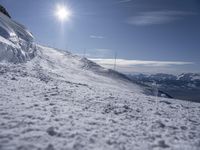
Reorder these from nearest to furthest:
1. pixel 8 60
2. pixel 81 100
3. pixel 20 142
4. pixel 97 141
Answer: pixel 20 142
pixel 97 141
pixel 81 100
pixel 8 60

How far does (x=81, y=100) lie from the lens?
11281 millimetres

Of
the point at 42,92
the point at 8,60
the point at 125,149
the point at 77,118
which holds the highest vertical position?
the point at 8,60

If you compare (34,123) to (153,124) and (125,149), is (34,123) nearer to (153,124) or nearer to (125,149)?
(125,149)

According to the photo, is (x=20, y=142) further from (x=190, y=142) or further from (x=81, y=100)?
(x=81, y=100)

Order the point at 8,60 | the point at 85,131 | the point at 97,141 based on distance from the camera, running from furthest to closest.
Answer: the point at 8,60 < the point at 85,131 < the point at 97,141

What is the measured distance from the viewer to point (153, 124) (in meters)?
8.36

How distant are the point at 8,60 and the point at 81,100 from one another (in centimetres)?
1256

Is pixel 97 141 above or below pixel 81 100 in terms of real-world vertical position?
below

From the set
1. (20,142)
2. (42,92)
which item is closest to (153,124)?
(20,142)

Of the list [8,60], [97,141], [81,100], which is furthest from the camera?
[8,60]

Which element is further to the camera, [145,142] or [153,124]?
[153,124]

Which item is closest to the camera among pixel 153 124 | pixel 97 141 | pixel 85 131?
pixel 97 141

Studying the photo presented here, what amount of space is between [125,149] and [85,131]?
5.01ft

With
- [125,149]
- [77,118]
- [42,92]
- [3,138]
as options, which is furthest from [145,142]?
[42,92]
